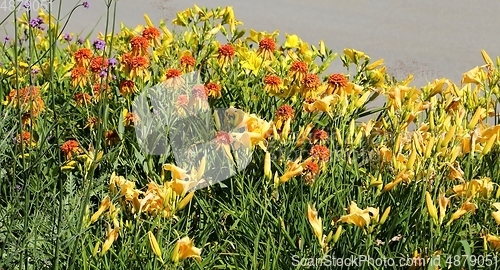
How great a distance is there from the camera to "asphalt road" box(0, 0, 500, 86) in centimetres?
580

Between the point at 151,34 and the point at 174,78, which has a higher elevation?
the point at 151,34

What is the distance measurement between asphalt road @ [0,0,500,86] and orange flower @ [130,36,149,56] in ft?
8.17

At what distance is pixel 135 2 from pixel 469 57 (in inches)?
115

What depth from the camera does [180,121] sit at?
302cm

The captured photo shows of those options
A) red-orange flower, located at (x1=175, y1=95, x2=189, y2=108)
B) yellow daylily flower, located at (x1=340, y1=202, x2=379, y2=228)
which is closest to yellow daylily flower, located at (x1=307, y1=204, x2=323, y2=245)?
yellow daylily flower, located at (x1=340, y1=202, x2=379, y2=228)

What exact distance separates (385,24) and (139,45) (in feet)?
12.5

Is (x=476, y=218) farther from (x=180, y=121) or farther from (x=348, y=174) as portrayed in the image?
(x=180, y=121)

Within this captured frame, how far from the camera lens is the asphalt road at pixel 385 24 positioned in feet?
19.0

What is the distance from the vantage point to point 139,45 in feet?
9.86

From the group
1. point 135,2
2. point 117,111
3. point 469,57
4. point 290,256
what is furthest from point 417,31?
point 290,256

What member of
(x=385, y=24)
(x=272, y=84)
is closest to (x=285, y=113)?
(x=272, y=84)

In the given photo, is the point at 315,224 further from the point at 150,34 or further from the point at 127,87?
the point at 150,34

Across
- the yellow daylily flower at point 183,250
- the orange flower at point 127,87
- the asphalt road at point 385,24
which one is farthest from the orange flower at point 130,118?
the asphalt road at point 385,24

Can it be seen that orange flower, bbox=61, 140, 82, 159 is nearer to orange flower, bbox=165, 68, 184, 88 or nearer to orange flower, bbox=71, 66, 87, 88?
orange flower, bbox=71, 66, 87, 88
